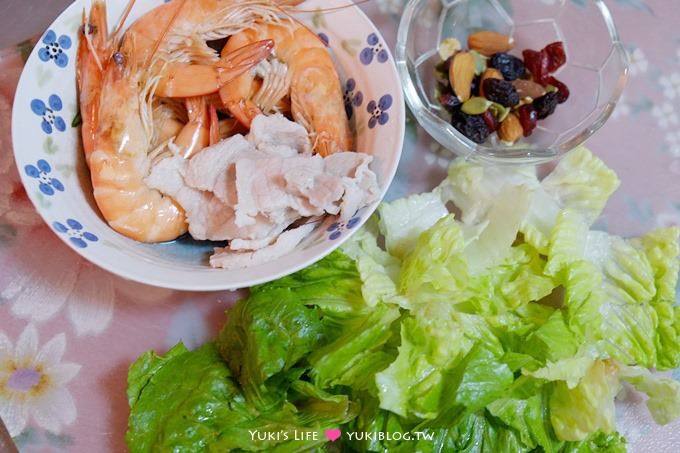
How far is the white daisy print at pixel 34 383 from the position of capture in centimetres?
133

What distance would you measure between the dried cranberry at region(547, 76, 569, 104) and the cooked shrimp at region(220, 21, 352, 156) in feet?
1.92

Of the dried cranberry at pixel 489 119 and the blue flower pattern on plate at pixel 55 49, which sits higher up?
the blue flower pattern on plate at pixel 55 49

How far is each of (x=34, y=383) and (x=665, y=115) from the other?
171 cm

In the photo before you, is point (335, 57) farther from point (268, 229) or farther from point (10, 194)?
point (10, 194)

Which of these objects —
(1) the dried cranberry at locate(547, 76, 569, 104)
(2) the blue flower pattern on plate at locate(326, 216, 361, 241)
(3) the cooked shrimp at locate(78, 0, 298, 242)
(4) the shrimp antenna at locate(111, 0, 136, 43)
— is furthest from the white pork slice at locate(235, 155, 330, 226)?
(1) the dried cranberry at locate(547, 76, 569, 104)

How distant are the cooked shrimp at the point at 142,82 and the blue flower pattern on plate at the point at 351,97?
0.65 feet

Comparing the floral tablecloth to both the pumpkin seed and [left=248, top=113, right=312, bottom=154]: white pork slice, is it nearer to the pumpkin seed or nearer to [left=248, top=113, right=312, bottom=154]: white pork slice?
the pumpkin seed

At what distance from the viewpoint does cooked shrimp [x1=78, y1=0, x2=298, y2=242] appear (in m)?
1.23

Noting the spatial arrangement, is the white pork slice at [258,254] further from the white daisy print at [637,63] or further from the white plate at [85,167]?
Result: the white daisy print at [637,63]

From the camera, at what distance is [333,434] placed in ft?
4.09

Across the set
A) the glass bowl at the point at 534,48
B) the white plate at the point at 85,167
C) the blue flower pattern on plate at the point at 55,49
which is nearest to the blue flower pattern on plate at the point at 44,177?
the white plate at the point at 85,167

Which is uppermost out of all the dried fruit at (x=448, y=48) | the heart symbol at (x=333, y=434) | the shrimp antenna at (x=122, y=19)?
the shrimp antenna at (x=122, y=19)

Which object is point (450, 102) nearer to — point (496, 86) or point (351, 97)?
point (496, 86)

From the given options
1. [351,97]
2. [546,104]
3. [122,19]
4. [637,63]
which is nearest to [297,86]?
[351,97]
